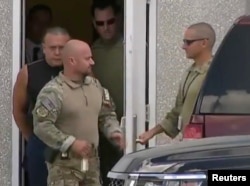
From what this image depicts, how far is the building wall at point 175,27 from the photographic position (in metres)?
9.27

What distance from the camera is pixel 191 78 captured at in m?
7.89

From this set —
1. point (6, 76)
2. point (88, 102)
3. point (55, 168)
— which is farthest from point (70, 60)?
point (6, 76)

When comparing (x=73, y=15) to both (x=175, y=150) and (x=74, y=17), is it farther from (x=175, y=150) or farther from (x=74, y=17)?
(x=175, y=150)

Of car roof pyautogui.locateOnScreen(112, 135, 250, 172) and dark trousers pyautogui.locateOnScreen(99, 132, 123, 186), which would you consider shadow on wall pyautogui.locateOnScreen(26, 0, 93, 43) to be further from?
car roof pyautogui.locateOnScreen(112, 135, 250, 172)

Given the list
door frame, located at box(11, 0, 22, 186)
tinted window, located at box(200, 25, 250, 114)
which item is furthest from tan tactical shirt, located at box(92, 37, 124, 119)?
tinted window, located at box(200, 25, 250, 114)

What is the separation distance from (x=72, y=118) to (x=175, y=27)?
199 cm

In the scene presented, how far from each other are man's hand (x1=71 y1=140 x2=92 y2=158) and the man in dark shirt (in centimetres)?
67

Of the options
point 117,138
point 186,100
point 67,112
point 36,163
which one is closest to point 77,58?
point 67,112

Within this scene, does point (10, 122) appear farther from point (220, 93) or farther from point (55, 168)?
point (220, 93)

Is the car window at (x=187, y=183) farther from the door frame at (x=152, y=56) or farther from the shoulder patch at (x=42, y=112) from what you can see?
the door frame at (x=152, y=56)

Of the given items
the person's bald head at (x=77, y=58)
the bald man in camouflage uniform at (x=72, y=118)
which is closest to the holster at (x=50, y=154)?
the bald man in camouflage uniform at (x=72, y=118)

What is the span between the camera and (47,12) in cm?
951

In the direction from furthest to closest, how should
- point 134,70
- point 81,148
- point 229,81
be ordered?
point 134,70, point 81,148, point 229,81

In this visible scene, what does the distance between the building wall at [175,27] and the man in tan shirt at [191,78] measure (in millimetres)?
1025
